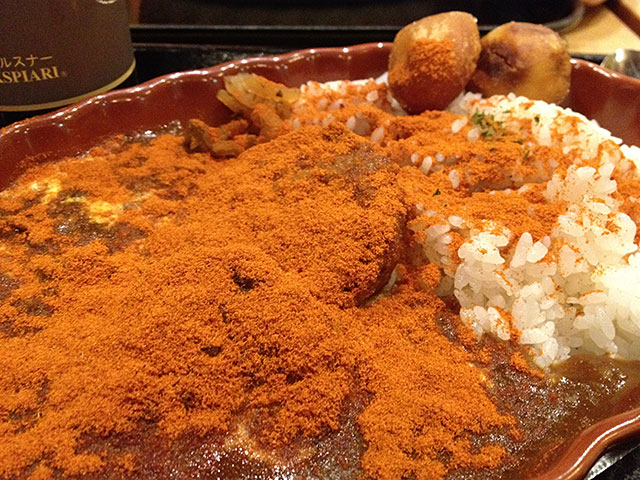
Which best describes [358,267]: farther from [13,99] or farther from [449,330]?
[13,99]

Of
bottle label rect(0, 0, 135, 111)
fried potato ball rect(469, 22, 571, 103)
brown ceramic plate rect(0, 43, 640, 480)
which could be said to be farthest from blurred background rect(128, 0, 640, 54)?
bottle label rect(0, 0, 135, 111)

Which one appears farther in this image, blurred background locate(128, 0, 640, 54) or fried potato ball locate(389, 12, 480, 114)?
blurred background locate(128, 0, 640, 54)

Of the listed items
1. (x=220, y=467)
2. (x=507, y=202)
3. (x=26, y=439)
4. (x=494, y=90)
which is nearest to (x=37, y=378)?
(x=26, y=439)

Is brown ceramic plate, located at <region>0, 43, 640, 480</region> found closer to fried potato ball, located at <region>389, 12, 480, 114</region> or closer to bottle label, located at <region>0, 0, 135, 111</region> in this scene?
bottle label, located at <region>0, 0, 135, 111</region>

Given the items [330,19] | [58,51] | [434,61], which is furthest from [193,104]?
[330,19]

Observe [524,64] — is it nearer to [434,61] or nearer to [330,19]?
[434,61]
